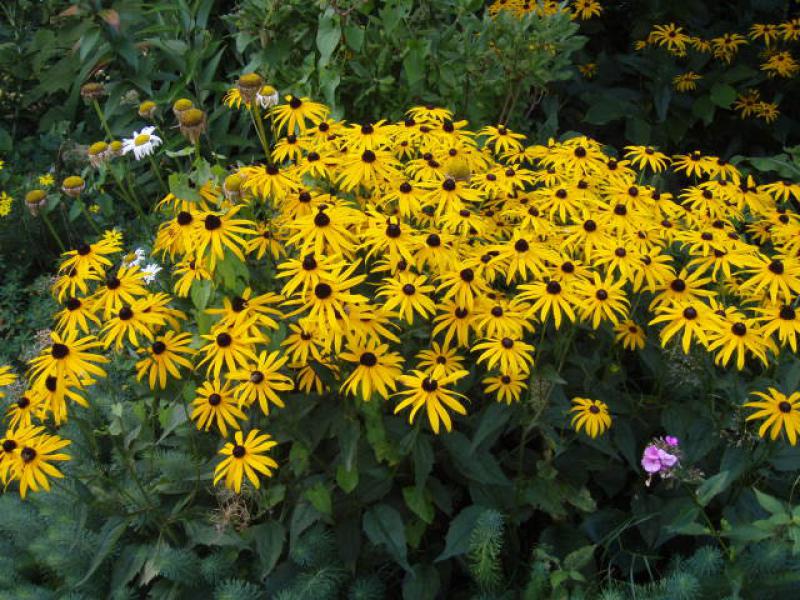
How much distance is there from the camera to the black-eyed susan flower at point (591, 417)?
70.2 inches

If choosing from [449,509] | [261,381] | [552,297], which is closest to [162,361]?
[261,381]

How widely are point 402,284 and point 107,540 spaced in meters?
0.90

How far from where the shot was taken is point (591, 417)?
1791mm

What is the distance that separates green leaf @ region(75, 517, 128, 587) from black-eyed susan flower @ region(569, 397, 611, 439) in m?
1.07

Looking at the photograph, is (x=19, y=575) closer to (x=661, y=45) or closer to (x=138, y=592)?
(x=138, y=592)

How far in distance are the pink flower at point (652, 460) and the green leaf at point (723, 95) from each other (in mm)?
2477

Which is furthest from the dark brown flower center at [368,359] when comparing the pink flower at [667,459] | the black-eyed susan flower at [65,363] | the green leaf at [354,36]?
the green leaf at [354,36]

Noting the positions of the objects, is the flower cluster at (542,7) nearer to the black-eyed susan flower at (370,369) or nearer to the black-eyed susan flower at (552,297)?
the black-eyed susan flower at (552,297)

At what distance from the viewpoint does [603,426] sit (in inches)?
70.6

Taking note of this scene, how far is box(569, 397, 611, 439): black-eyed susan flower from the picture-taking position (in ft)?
5.85

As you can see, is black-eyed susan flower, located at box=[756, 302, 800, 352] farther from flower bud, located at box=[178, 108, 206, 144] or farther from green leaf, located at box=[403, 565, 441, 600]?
flower bud, located at box=[178, 108, 206, 144]

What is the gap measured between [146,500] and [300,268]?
2.29ft

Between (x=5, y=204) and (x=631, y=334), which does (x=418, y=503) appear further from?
(x=5, y=204)

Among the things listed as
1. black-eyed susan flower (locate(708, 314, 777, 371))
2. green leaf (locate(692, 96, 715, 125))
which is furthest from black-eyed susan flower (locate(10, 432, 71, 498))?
green leaf (locate(692, 96, 715, 125))
